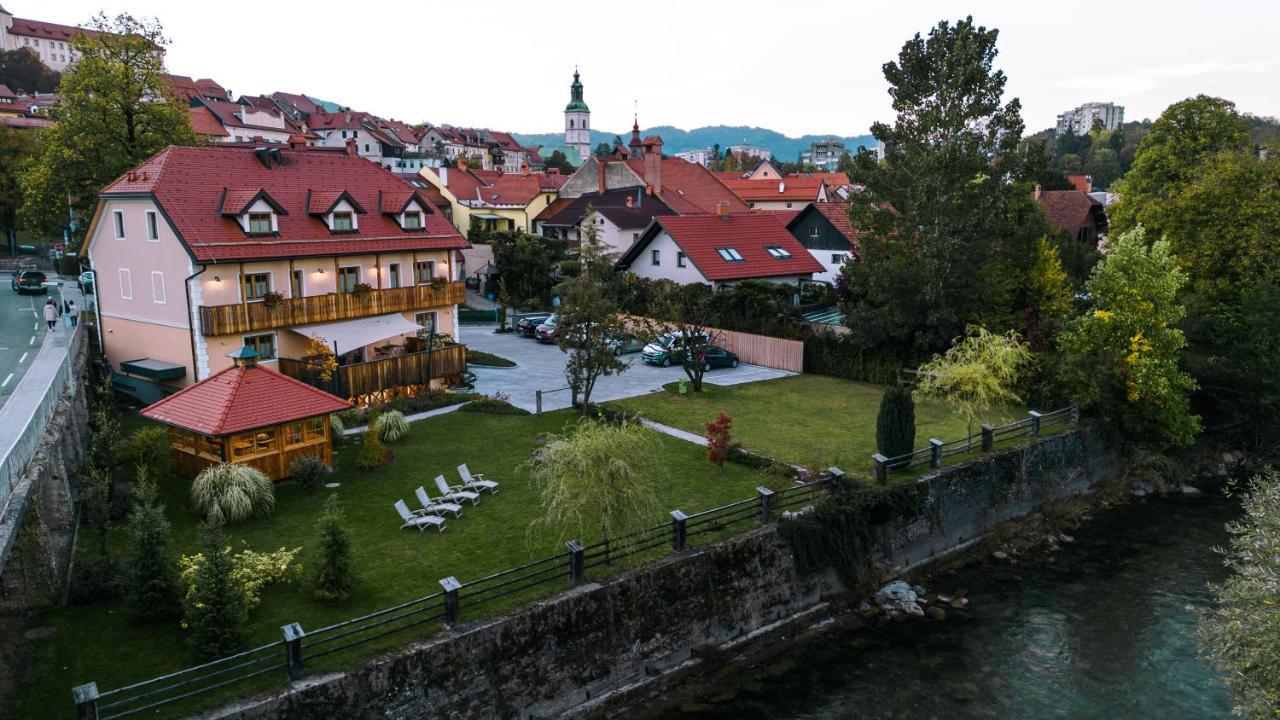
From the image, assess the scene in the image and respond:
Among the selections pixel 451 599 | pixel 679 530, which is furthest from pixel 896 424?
pixel 451 599

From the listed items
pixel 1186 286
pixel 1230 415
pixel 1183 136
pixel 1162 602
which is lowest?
pixel 1162 602

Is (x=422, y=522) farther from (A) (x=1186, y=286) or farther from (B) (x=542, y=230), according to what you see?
(B) (x=542, y=230)

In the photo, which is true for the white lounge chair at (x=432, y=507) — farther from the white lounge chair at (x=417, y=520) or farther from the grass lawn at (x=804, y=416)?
the grass lawn at (x=804, y=416)

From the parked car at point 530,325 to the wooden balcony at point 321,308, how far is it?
34.7 ft

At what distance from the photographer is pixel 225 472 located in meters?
19.7

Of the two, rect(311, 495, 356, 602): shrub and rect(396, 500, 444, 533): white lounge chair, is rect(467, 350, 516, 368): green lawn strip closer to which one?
rect(396, 500, 444, 533): white lounge chair

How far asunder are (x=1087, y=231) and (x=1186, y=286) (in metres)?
28.1

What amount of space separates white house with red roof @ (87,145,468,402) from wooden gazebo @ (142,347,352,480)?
20.8ft

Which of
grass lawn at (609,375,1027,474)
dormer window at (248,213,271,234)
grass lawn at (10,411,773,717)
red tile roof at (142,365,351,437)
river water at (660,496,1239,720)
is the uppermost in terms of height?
dormer window at (248,213,271,234)

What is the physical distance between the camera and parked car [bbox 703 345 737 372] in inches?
1479

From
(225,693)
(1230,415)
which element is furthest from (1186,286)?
(225,693)

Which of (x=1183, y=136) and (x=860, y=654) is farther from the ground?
(x=1183, y=136)

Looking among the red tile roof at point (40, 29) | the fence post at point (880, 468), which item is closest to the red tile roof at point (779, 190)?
the fence post at point (880, 468)

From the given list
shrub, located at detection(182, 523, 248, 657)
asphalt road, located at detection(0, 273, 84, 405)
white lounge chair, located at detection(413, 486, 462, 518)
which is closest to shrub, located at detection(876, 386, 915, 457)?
white lounge chair, located at detection(413, 486, 462, 518)
